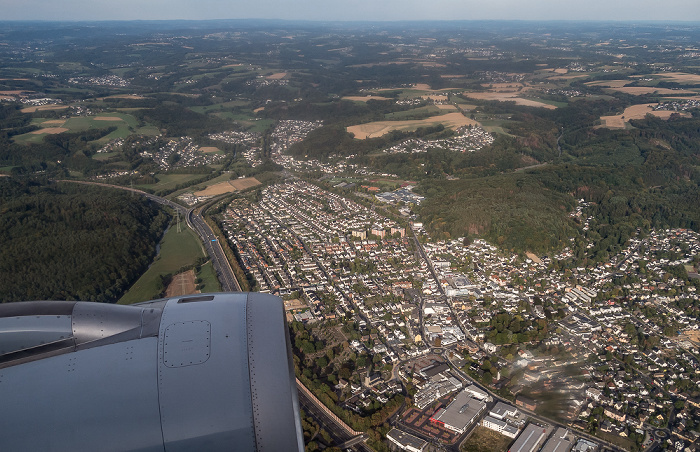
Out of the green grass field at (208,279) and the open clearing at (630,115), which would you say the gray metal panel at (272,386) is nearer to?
the green grass field at (208,279)

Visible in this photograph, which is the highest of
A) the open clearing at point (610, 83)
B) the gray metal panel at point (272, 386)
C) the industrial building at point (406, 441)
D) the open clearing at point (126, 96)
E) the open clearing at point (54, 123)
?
the gray metal panel at point (272, 386)

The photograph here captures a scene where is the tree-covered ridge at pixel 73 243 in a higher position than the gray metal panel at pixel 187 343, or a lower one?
lower

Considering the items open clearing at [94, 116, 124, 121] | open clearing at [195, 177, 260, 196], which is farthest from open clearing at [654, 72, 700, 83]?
open clearing at [94, 116, 124, 121]

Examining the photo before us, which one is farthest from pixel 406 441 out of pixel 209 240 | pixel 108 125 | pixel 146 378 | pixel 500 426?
pixel 108 125

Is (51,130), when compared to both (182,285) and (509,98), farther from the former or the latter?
(509,98)

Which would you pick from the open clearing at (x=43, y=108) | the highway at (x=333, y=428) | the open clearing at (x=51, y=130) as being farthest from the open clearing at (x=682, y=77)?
the open clearing at (x=43, y=108)

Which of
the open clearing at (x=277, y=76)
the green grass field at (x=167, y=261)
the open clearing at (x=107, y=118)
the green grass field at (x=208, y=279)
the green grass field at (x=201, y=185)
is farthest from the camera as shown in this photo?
the open clearing at (x=277, y=76)

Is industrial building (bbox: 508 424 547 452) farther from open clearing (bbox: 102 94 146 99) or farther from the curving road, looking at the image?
open clearing (bbox: 102 94 146 99)
